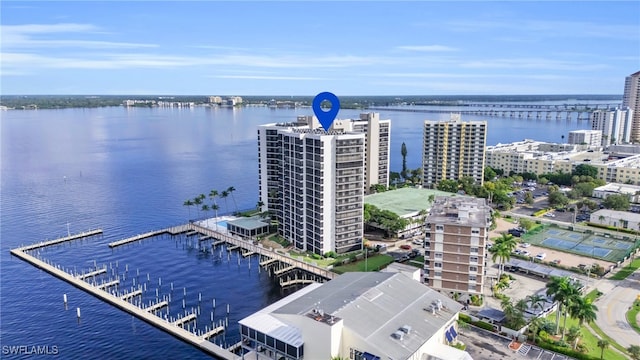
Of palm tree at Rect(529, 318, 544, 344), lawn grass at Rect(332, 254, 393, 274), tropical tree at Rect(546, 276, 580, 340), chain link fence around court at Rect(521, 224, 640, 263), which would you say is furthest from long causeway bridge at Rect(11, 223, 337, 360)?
chain link fence around court at Rect(521, 224, 640, 263)

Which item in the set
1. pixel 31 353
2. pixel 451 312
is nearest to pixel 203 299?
pixel 31 353

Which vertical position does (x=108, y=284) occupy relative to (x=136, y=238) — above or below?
below

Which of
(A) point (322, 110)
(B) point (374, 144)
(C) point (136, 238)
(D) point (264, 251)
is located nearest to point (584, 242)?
(B) point (374, 144)

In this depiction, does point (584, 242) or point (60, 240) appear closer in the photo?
point (584, 242)

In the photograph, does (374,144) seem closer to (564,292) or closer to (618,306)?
(618,306)

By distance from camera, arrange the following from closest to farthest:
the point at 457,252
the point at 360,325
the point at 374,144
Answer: the point at 360,325 < the point at 457,252 < the point at 374,144

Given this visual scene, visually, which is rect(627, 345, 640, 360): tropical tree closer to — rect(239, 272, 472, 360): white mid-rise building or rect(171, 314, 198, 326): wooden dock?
rect(239, 272, 472, 360): white mid-rise building

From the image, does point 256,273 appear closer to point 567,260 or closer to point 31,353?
point 31,353

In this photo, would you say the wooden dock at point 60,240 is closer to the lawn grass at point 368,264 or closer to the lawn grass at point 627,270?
the lawn grass at point 368,264
